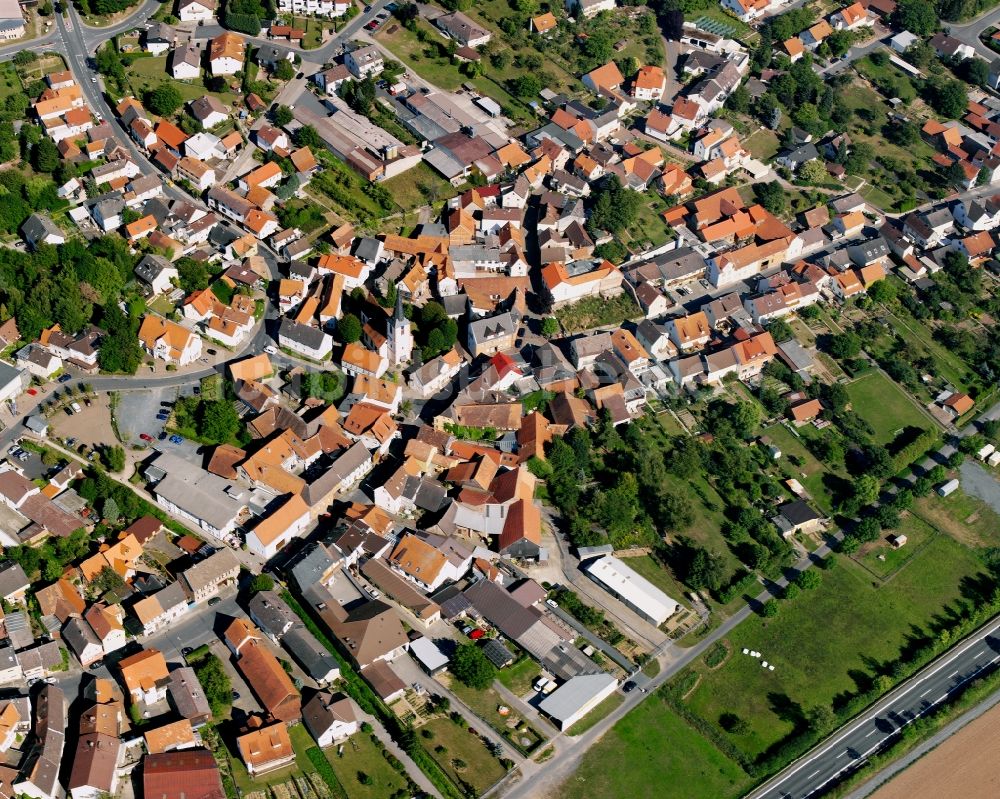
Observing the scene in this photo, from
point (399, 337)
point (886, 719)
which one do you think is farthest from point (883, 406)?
point (399, 337)

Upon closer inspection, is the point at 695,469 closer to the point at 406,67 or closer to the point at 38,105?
the point at 406,67

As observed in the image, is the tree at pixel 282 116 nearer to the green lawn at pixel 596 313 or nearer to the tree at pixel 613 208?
the tree at pixel 613 208

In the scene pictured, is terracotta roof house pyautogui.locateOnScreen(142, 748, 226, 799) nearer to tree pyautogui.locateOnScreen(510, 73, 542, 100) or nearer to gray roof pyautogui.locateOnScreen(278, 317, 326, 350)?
gray roof pyautogui.locateOnScreen(278, 317, 326, 350)

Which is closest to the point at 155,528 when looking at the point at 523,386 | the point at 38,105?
the point at 523,386

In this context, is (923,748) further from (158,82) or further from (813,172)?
(158,82)

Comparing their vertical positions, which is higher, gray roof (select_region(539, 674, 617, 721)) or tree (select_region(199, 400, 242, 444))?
gray roof (select_region(539, 674, 617, 721))

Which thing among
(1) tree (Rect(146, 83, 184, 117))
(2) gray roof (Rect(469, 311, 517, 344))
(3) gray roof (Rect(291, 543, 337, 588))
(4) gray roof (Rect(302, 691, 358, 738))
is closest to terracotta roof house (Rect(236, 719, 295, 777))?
(4) gray roof (Rect(302, 691, 358, 738))

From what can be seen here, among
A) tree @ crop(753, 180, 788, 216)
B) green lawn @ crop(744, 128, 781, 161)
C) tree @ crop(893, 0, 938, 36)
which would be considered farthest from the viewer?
tree @ crop(893, 0, 938, 36)
